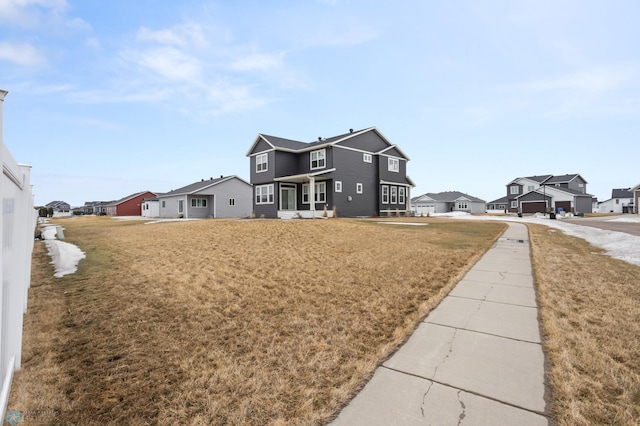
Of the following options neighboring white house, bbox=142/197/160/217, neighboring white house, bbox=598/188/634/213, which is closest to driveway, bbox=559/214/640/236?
neighboring white house, bbox=142/197/160/217

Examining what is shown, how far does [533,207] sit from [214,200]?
169 ft

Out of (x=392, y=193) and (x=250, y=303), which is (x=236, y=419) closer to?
(x=250, y=303)

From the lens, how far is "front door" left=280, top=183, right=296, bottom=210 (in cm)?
2777

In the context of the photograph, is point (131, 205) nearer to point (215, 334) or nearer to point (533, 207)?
point (215, 334)

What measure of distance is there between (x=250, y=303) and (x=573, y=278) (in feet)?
22.9

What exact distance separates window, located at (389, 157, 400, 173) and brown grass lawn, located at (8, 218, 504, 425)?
22.5 m

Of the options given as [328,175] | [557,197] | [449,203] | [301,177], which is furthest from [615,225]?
Result: [449,203]

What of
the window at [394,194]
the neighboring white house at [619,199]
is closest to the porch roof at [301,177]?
the window at [394,194]

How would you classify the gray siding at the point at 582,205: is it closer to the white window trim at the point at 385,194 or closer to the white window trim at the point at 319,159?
the white window trim at the point at 385,194

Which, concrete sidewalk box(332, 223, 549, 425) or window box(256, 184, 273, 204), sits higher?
window box(256, 184, 273, 204)

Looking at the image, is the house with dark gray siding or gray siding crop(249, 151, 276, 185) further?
the house with dark gray siding

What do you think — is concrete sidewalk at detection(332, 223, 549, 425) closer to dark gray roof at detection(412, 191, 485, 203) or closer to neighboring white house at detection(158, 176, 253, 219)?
neighboring white house at detection(158, 176, 253, 219)

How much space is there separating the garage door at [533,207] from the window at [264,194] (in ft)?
153

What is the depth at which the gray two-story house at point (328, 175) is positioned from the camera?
84.1ft
